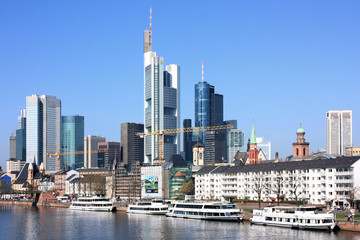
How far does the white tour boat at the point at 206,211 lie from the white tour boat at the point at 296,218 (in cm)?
849

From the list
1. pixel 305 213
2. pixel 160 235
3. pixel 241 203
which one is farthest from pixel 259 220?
pixel 241 203

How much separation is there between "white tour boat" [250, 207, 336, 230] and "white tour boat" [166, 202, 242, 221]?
334 inches

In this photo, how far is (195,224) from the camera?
417ft

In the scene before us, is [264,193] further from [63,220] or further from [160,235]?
[160,235]

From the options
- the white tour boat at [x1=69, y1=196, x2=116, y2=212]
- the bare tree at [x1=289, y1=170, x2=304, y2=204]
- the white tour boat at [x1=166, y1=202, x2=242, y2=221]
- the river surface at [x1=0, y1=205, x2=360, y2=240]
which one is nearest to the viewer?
the river surface at [x1=0, y1=205, x2=360, y2=240]

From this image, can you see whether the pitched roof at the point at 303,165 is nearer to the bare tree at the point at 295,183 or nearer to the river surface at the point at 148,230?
the bare tree at the point at 295,183

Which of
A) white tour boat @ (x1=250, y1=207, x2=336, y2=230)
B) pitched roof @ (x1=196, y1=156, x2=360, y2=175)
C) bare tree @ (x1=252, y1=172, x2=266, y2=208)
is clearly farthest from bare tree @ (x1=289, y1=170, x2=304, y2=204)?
white tour boat @ (x1=250, y1=207, x2=336, y2=230)

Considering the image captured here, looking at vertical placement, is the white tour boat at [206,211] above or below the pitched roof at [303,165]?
below

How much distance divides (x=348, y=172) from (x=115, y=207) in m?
76.3

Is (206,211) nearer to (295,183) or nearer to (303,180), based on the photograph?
(295,183)

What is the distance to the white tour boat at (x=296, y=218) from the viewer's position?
107 meters

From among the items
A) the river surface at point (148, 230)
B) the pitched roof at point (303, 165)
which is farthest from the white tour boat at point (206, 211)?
the pitched roof at point (303, 165)

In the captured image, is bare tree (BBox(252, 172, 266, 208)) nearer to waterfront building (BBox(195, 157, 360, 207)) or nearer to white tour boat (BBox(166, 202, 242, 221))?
waterfront building (BBox(195, 157, 360, 207))

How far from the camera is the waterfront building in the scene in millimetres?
146625
